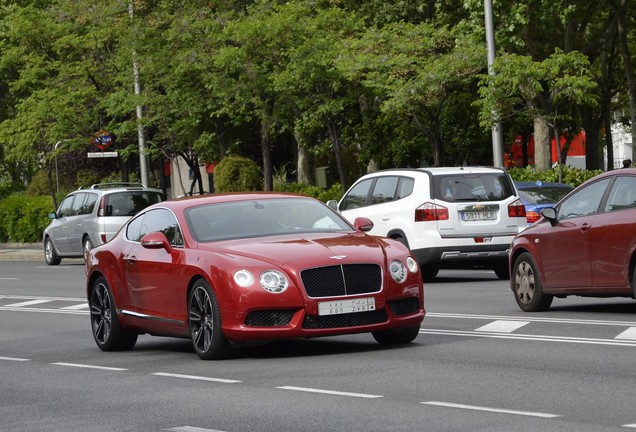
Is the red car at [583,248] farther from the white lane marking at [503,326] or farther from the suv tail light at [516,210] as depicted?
the suv tail light at [516,210]

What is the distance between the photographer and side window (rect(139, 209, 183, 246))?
1340 cm

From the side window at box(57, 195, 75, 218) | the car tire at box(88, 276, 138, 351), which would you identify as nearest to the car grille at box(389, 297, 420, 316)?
the car tire at box(88, 276, 138, 351)

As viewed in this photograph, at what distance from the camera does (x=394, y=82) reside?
35.9 m

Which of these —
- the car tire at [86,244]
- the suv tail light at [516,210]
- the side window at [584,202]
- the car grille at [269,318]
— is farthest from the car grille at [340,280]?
the car tire at [86,244]

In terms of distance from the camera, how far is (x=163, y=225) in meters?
13.8

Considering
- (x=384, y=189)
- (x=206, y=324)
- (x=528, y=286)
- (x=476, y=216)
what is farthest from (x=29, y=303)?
(x=206, y=324)

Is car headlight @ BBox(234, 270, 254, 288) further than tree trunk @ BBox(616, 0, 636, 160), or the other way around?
tree trunk @ BBox(616, 0, 636, 160)

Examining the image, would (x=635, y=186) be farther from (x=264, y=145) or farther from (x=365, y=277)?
(x=264, y=145)

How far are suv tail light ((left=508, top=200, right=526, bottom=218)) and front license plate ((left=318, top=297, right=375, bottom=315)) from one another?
10177 mm

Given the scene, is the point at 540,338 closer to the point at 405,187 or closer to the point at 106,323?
the point at 106,323

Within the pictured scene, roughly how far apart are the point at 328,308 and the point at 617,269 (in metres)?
3.64

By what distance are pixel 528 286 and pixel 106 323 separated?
4.51m

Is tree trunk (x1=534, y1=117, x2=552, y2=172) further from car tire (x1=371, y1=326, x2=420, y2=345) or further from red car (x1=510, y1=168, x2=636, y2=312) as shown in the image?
car tire (x1=371, y1=326, x2=420, y2=345)

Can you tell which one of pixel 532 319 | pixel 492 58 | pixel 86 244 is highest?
pixel 492 58
